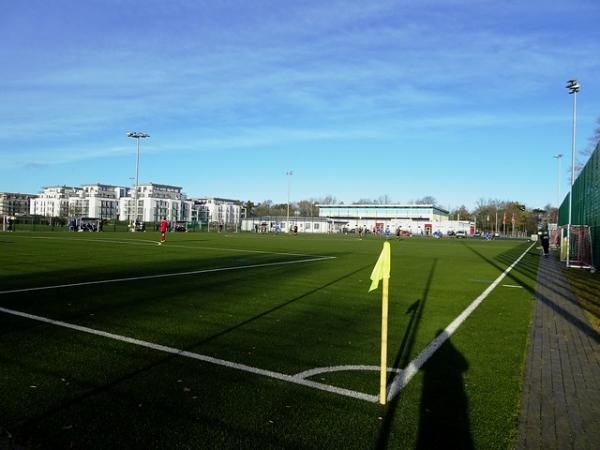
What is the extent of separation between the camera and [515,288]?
14469 millimetres

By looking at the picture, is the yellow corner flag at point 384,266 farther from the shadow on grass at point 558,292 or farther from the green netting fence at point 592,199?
the green netting fence at point 592,199

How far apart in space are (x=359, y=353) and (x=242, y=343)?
1.67 metres

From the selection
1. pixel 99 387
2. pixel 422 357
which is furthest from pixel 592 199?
pixel 99 387

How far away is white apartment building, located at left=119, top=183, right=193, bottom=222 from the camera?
6555 inches

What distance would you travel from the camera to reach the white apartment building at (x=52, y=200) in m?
186

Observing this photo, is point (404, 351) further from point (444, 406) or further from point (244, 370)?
point (244, 370)

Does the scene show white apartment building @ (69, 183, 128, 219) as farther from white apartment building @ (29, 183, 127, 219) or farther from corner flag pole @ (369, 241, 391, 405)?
corner flag pole @ (369, 241, 391, 405)

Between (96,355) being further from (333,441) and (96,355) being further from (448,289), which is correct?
(448,289)

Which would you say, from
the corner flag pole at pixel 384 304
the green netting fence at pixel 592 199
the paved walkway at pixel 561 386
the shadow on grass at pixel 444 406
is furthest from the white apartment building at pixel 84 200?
the corner flag pole at pixel 384 304

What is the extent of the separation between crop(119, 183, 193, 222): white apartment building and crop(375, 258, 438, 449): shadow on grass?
524ft

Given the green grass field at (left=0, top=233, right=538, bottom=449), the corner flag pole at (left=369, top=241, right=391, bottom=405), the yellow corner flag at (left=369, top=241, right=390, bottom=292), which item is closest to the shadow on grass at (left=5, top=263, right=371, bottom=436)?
the green grass field at (left=0, top=233, right=538, bottom=449)

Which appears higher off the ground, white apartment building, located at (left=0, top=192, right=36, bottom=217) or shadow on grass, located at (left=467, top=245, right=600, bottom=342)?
white apartment building, located at (left=0, top=192, right=36, bottom=217)

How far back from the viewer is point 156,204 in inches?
6609

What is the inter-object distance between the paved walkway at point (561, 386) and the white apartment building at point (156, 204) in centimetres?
16240
